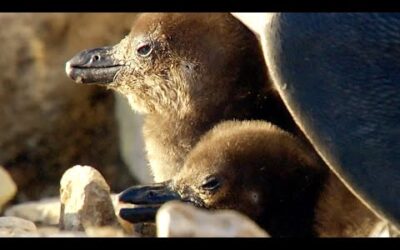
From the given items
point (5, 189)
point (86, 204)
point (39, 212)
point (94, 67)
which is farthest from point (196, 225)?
point (5, 189)

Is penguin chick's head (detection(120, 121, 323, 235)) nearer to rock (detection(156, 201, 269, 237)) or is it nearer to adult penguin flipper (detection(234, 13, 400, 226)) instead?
adult penguin flipper (detection(234, 13, 400, 226))

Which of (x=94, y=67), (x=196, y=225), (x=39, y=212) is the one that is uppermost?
(x=94, y=67)

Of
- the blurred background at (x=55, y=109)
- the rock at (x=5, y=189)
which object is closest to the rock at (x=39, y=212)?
the rock at (x=5, y=189)

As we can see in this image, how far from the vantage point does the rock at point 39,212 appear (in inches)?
138

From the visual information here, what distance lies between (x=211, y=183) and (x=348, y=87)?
0.42 m

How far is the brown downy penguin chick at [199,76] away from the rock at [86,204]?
12.2 inches

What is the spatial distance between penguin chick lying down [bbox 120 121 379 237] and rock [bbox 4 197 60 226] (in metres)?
0.53

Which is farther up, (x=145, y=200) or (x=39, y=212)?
(x=145, y=200)

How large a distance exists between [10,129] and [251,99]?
2052 millimetres

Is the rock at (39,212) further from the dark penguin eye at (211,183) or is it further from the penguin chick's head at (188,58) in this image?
the dark penguin eye at (211,183)

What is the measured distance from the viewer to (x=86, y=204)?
2811 millimetres

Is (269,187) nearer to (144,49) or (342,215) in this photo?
(342,215)

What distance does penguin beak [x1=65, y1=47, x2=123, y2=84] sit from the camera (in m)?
3.28
